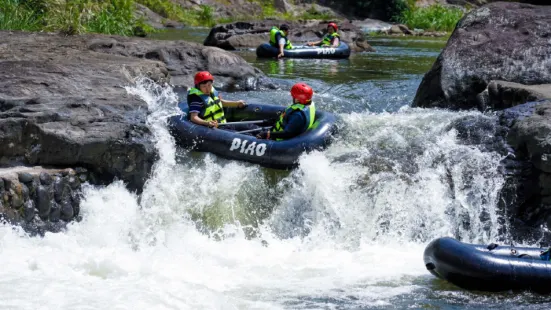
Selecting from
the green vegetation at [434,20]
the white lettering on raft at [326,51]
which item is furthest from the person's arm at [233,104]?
the green vegetation at [434,20]

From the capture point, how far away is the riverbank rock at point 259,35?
21719 millimetres

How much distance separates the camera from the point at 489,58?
10.9 meters

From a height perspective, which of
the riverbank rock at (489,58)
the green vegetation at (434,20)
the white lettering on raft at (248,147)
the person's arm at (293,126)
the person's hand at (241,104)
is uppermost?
the riverbank rock at (489,58)

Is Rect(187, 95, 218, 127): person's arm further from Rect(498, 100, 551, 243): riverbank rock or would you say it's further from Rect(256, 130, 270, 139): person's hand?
Rect(498, 100, 551, 243): riverbank rock

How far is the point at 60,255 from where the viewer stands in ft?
22.4

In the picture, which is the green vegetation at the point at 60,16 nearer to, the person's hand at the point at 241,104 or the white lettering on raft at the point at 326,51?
the white lettering on raft at the point at 326,51

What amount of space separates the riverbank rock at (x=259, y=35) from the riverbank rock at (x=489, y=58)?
10675 millimetres

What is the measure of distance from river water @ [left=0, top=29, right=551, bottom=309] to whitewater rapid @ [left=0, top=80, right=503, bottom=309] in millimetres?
13

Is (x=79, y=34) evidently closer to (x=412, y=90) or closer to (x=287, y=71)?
(x=287, y=71)

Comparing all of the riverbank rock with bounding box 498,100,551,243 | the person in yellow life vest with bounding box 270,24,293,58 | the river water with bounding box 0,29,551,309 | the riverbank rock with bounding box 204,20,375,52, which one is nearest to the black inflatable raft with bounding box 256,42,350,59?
the person in yellow life vest with bounding box 270,24,293,58

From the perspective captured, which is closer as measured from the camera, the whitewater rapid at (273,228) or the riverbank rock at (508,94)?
the whitewater rapid at (273,228)

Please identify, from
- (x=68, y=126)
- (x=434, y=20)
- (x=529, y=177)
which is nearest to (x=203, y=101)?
(x=68, y=126)

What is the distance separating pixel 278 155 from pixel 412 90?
5931 mm

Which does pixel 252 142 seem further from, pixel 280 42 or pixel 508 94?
pixel 280 42
